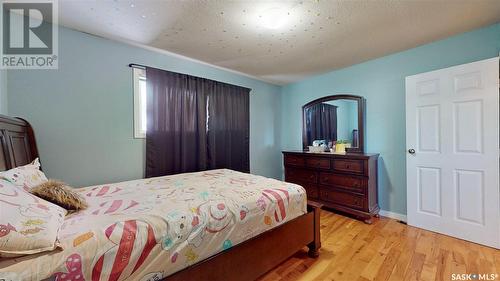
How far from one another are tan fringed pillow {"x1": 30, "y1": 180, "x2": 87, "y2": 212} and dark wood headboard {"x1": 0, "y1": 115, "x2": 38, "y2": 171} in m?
0.52

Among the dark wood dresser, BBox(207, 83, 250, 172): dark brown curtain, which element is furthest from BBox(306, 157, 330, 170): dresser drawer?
BBox(207, 83, 250, 172): dark brown curtain

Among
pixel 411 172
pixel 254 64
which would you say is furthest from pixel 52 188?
pixel 411 172

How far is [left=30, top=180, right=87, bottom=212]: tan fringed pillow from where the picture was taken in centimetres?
119

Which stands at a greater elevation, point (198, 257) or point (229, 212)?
point (229, 212)

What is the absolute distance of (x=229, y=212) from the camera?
53.7 inches

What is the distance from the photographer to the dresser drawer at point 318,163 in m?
3.02

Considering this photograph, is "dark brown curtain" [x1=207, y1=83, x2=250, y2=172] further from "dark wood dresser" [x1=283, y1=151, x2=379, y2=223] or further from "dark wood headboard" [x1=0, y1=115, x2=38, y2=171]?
"dark wood headboard" [x1=0, y1=115, x2=38, y2=171]

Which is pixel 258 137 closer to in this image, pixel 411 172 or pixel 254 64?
pixel 254 64

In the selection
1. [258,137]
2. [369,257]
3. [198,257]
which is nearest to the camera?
[198,257]

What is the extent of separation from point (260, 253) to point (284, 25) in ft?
6.85

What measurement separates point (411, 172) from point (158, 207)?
2838 mm

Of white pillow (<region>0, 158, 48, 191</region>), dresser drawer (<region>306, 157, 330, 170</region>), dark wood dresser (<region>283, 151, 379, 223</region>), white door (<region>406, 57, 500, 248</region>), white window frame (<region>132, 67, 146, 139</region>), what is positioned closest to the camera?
white pillow (<region>0, 158, 48, 191</region>)
